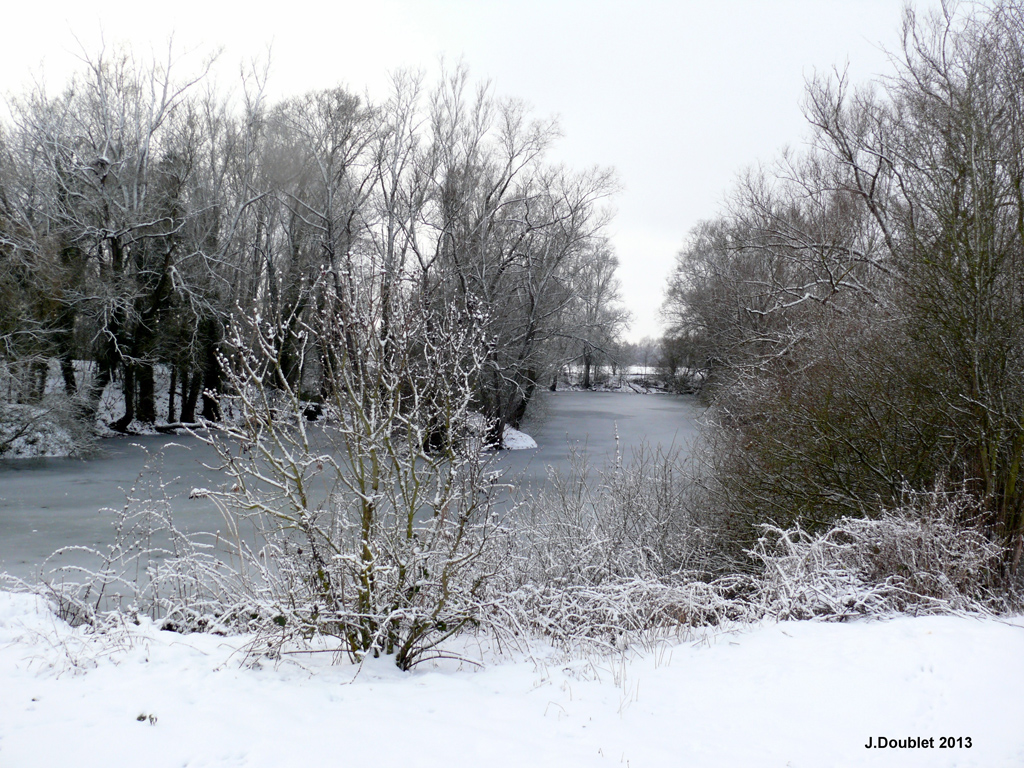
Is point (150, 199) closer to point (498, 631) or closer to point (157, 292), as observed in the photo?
point (157, 292)

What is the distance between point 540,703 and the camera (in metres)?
3.62

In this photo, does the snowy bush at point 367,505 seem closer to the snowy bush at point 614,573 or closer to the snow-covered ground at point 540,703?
the snow-covered ground at point 540,703

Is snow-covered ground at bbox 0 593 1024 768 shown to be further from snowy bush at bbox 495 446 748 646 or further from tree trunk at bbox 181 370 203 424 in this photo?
tree trunk at bbox 181 370 203 424

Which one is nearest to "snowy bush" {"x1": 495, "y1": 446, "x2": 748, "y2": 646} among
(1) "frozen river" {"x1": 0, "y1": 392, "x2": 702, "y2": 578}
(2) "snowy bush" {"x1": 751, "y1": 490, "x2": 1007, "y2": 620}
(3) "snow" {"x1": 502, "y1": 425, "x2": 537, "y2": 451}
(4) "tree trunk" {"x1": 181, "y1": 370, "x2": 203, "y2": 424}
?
(2) "snowy bush" {"x1": 751, "y1": 490, "x2": 1007, "y2": 620}

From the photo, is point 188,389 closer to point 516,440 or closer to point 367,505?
point 516,440

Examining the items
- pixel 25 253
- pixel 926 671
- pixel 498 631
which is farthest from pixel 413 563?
pixel 25 253

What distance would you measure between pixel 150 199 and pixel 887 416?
2412 centimetres

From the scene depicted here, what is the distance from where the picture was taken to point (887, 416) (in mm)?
8133

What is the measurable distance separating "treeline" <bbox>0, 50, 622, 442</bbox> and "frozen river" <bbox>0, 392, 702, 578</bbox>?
2.45 metres

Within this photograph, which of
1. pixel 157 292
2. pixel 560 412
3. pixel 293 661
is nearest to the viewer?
pixel 293 661

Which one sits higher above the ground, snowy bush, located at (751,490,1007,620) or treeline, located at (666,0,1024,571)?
treeline, located at (666,0,1024,571)

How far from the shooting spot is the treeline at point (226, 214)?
21.8 metres

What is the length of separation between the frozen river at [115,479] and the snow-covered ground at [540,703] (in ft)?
4.39

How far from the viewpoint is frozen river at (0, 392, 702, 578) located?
10016 millimetres
